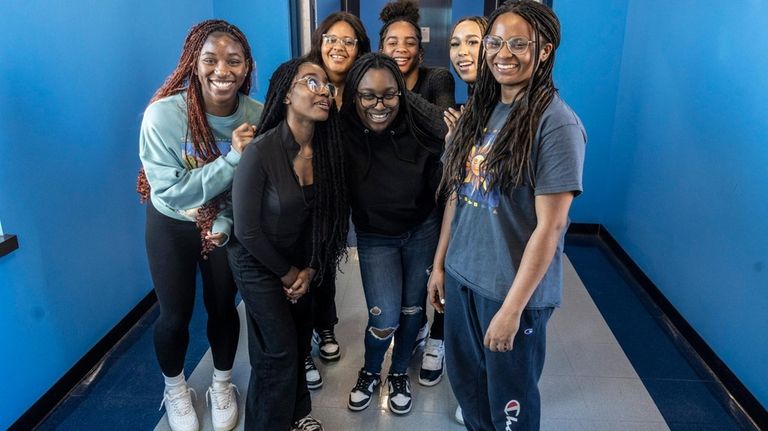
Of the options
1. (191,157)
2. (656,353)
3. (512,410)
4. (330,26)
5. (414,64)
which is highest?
(330,26)

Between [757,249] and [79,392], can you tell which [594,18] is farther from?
[79,392]

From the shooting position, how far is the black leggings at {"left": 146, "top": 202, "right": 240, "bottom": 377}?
1785mm

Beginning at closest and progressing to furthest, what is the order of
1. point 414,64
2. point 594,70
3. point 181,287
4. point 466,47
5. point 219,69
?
point 219,69, point 181,287, point 466,47, point 414,64, point 594,70

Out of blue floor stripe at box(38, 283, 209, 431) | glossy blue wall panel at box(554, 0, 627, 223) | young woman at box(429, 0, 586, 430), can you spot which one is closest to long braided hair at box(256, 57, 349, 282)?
young woman at box(429, 0, 586, 430)

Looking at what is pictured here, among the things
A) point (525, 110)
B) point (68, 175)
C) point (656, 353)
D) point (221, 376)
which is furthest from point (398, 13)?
point (656, 353)

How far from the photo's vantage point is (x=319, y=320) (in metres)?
2.47

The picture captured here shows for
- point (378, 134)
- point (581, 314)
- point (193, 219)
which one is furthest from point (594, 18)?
point (193, 219)

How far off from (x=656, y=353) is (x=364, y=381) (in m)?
1.47

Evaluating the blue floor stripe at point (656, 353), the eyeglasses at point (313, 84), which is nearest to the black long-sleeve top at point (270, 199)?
the eyeglasses at point (313, 84)

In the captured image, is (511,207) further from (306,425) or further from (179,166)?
(306,425)

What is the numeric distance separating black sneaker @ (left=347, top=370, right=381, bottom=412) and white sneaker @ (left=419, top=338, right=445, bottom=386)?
0.75 feet

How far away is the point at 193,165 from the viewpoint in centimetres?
171

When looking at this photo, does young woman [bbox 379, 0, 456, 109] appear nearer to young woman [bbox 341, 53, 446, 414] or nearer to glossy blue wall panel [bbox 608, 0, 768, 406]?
young woman [bbox 341, 53, 446, 414]

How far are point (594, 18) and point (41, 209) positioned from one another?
3.46 meters
